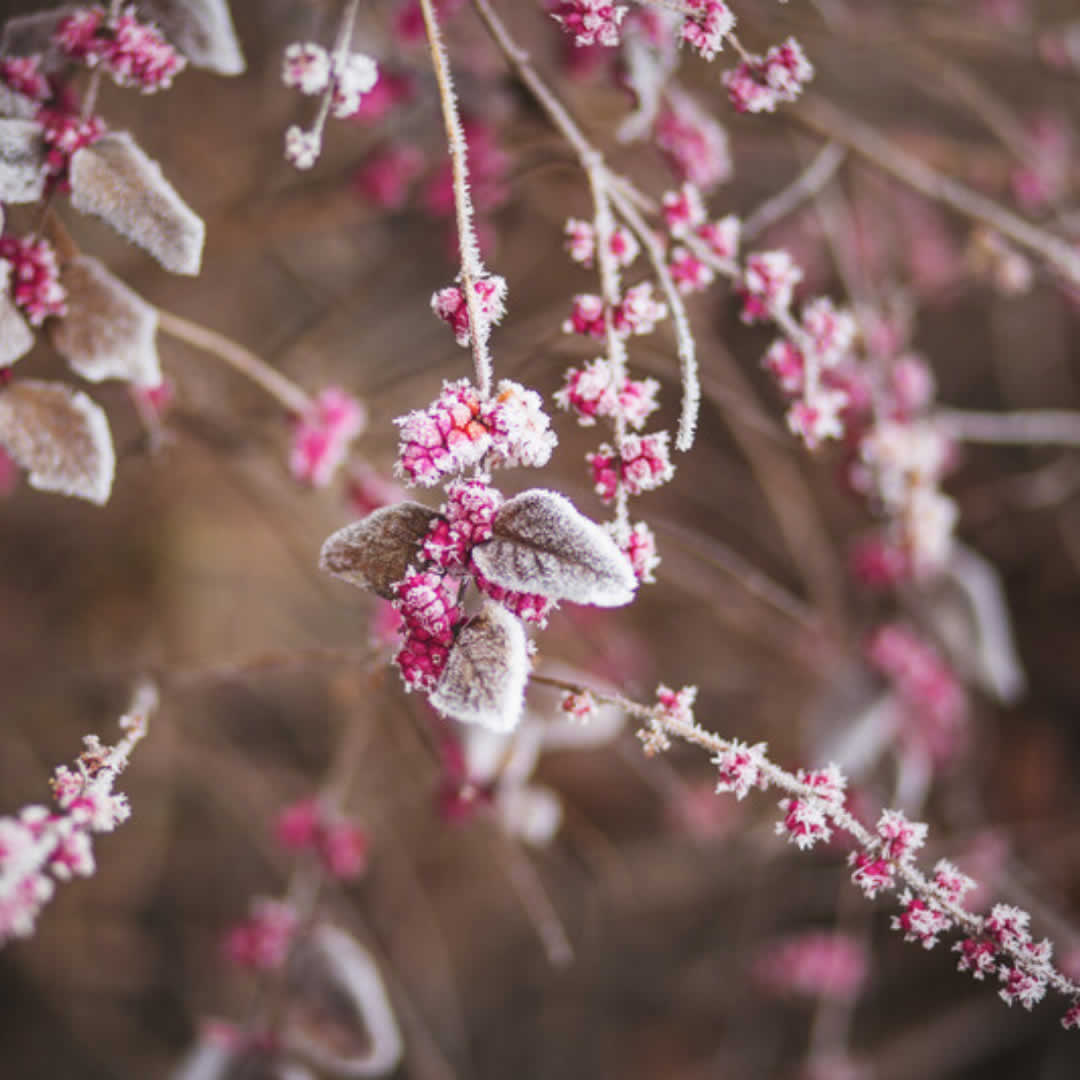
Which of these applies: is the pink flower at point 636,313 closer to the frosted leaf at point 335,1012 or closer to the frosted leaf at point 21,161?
the frosted leaf at point 21,161

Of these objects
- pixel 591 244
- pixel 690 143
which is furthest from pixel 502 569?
pixel 690 143

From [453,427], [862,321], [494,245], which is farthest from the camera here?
[494,245]

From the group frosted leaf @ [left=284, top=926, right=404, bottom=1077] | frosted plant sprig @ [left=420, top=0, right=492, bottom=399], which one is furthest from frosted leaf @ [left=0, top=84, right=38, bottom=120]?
frosted leaf @ [left=284, top=926, right=404, bottom=1077]

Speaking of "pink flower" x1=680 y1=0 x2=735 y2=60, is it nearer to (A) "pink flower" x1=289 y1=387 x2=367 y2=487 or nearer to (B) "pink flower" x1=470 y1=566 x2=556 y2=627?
(B) "pink flower" x1=470 y1=566 x2=556 y2=627

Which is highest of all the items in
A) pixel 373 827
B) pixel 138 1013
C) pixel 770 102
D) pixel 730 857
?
pixel 730 857

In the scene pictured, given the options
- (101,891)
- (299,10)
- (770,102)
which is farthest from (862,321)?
(101,891)

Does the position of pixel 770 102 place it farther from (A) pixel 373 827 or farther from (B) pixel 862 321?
(A) pixel 373 827
